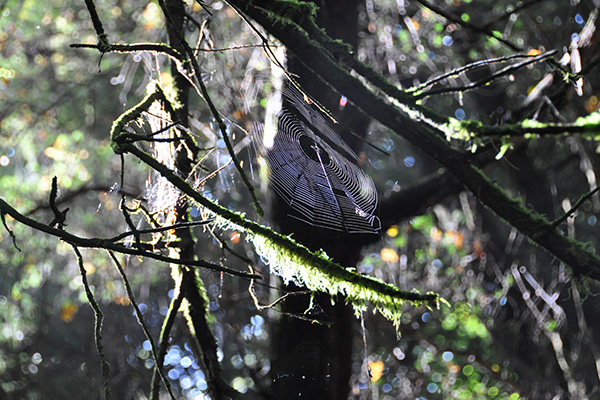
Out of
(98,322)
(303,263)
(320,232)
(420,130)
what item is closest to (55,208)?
(98,322)

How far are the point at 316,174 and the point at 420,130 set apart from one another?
1.52ft

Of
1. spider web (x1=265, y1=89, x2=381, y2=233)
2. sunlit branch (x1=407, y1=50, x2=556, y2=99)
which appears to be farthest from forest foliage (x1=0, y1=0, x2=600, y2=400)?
sunlit branch (x1=407, y1=50, x2=556, y2=99)

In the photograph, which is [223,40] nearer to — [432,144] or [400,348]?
[432,144]

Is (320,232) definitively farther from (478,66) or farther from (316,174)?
(478,66)

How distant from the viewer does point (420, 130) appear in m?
2.09

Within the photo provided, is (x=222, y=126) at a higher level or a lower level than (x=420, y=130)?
lower

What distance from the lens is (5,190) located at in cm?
575

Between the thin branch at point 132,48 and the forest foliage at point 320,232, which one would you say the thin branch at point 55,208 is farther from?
the forest foliage at point 320,232

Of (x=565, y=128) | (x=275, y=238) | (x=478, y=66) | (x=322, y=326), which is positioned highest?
(x=478, y=66)

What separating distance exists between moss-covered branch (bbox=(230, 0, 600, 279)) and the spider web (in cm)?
21

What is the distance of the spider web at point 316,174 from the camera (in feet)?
7.07

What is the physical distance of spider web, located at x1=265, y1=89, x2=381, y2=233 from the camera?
215 centimetres

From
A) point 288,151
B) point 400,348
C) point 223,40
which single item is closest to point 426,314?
point 400,348

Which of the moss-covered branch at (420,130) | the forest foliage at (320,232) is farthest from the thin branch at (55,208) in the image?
the forest foliage at (320,232)
